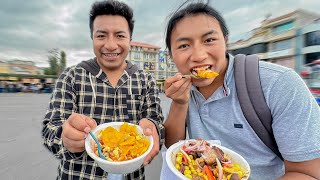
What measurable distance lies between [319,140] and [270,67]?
443 mm

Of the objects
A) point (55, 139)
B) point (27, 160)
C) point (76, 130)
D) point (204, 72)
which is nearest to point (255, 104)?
point (204, 72)

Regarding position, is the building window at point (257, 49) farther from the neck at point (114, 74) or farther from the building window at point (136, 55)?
the building window at point (136, 55)

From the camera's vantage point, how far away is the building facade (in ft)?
64.9

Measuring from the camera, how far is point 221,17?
1.44 metres

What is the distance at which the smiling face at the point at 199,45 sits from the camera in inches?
49.8

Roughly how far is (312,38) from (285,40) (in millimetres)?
4542

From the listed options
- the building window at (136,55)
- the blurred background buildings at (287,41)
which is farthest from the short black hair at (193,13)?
the building window at (136,55)

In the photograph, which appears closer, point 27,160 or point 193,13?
point 193,13

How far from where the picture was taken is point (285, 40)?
22.5 m

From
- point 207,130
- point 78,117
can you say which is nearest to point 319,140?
point 207,130

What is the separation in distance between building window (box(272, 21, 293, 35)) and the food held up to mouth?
25803mm

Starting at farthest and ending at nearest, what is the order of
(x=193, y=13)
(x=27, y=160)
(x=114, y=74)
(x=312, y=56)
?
1. (x=312, y=56)
2. (x=27, y=160)
3. (x=114, y=74)
4. (x=193, y=13)

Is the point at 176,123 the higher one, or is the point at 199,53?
the point at 199,53

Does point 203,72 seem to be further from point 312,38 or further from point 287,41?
point 287,41
